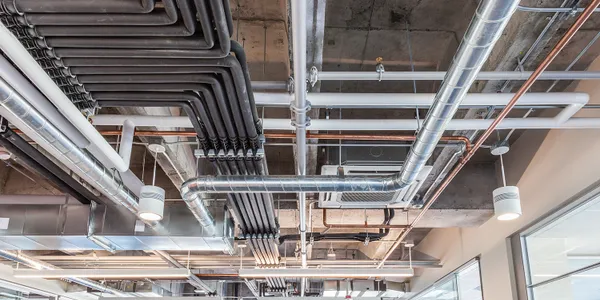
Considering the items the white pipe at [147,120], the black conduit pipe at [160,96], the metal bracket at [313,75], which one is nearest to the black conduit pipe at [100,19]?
the black conduit pipe at [160,96]

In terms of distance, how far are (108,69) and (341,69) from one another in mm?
2351

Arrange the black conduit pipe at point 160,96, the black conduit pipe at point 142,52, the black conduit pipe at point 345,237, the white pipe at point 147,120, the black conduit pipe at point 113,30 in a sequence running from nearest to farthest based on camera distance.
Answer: the black conduit pipe at point 113,30, the black conduit pipe at point 142,52, the black conduit pipe at point 160,96, the white pipe at point 147,120, the black conduit pipe at point 345,237

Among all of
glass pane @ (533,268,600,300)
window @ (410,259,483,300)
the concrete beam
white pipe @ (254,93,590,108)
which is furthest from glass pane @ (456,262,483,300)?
white pipe @ (254,93,590,108)

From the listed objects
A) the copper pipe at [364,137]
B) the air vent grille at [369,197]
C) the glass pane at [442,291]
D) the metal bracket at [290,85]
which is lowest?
the glass pane at [442,291]

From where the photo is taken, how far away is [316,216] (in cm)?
630

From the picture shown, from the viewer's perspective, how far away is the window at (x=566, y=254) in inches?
164

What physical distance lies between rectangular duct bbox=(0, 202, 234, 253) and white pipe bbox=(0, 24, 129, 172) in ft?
8.91

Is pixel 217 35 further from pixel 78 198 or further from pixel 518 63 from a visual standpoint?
pixel 78 198

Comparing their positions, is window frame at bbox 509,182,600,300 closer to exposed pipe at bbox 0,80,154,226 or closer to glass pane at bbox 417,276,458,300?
glass pane at bbox 417,276,458,300

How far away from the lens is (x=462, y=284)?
7.47 meters

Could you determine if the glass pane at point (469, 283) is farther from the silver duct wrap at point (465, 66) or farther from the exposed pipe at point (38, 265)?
the exposed pipe at point (38, 265)

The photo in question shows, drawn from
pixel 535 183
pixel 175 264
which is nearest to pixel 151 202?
pixel 535 183

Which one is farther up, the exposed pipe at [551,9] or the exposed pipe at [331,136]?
the exposed pipe at [551,9]

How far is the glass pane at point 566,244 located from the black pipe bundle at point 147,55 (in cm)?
303
